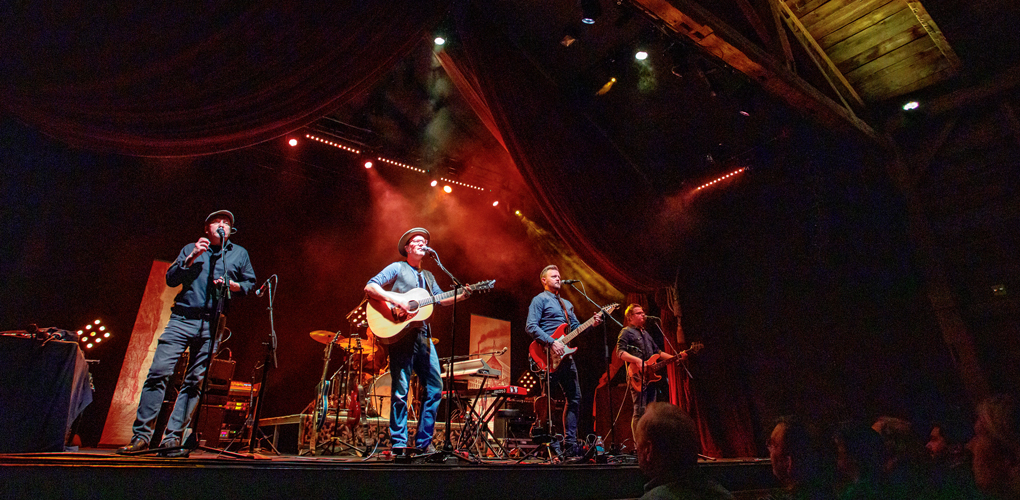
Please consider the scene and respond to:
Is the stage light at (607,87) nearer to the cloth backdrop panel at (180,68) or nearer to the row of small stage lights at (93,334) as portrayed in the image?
the cloth backdrop panel at (180,68)

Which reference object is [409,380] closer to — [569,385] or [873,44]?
[569,385]

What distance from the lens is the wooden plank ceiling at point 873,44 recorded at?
19.5 feet

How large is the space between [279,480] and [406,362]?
176 centimetres

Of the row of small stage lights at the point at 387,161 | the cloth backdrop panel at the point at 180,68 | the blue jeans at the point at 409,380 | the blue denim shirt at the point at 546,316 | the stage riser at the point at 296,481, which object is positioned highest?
the row of small stage lights at the point at 387,161

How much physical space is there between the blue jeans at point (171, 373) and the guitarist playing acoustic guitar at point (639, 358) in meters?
3.90

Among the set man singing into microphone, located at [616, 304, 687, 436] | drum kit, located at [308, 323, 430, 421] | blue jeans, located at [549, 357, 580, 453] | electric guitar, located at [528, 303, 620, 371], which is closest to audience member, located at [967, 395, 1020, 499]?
man singing into microphone, located at [616, 304, 687, 436]

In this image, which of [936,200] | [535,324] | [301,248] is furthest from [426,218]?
[936,200]

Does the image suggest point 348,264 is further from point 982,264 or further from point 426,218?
point 982,264

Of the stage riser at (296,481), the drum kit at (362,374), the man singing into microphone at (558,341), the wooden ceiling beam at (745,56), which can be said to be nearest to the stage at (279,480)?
the stage riser at (296,481)

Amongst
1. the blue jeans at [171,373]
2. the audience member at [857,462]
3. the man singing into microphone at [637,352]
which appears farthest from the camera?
the man singing into microphone at [637,352]

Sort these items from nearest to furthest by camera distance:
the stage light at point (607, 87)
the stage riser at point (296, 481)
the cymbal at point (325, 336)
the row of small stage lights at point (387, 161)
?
the stage riser at point (296, 481), the cymbal at point (325, 336), the stage light at point (607, 87), the row of small stage lights at point (387, 161)

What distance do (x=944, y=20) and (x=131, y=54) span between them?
27.4ft

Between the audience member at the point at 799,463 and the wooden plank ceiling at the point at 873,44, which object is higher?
the wooden plank ceiling at the point at 873,44

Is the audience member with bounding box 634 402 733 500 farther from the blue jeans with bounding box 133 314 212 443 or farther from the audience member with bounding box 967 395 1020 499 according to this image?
the blue jeans with bounding box 133 314 212 443
